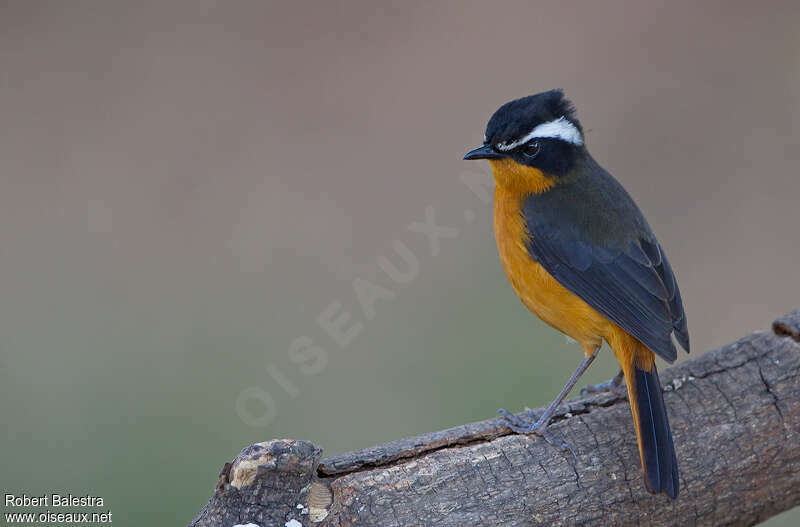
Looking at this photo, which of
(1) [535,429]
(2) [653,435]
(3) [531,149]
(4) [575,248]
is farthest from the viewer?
(3) [531,149]

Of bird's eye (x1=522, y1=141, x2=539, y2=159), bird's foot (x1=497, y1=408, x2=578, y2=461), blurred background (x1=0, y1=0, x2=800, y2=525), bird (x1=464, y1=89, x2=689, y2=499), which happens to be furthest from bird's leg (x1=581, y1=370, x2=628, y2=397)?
blurred background (x1=0, y1=0, x2=800, y2=525)

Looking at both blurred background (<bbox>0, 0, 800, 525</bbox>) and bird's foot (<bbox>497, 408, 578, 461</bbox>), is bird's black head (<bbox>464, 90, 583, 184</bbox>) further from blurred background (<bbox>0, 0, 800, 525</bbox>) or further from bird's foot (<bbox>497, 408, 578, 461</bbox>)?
blurred background (<bbox>0, 0, 800, 525</bbox>)

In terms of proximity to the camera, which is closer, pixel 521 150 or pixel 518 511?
pixel 518 511

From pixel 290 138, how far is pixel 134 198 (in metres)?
1.56

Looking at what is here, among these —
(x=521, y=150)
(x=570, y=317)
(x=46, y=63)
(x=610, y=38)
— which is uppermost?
(x=46, y=63)

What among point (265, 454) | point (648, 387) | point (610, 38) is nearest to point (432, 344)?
point (648, 387)

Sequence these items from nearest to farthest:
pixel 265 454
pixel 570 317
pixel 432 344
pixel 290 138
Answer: pixel 265 454
pixel 570 317
pixel 432 344
pixel 290 138

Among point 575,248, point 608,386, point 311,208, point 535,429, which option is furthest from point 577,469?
point 311,208

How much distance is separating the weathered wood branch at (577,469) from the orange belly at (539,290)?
1.05ft

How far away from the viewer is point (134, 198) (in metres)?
8.08

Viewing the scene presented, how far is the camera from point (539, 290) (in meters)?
4.36

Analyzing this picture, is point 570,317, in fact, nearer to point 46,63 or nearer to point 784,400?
point 784,400

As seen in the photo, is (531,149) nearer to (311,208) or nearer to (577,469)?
(577,469)

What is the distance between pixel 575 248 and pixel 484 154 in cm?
61
